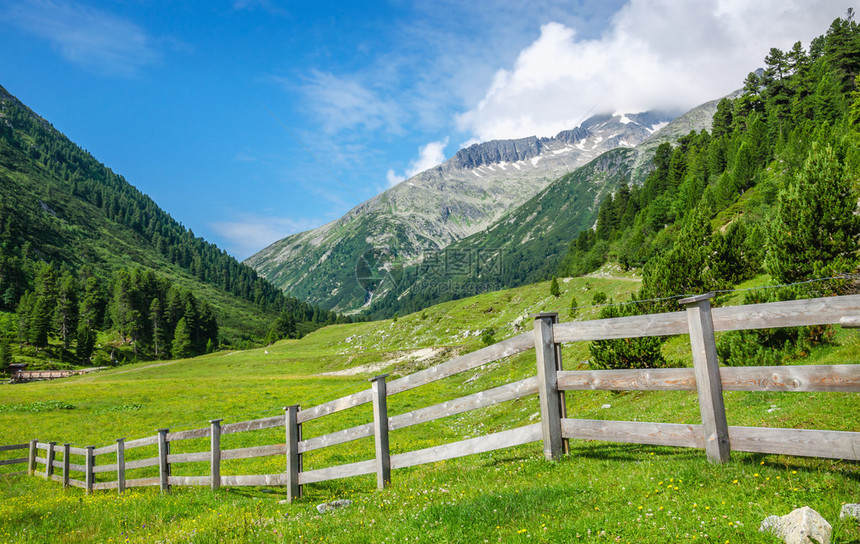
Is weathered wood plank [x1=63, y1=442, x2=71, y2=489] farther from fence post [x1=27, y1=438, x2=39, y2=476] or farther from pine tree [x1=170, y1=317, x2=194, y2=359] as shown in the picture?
pine tree [x1=170, y1=317, x2=194, y2=359]

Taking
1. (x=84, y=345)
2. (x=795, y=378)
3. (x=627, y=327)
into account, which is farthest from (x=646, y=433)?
(x=84, y=345)

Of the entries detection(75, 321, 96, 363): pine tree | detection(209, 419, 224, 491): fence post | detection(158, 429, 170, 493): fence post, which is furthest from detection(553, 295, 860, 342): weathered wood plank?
detection(75, 321, 96, 363): pine tree

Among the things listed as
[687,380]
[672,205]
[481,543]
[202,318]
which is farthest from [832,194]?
[202,318]

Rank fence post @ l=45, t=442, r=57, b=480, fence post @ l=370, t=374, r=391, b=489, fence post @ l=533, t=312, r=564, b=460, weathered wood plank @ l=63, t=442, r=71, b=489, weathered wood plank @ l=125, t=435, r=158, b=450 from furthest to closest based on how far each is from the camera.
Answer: fence post @ l=45, t=442, r=57, b=480 < weathered wood plank @ l=63, t=442, r=71, b=489 < weathered wood plank @ l=125, t=435, r=158, b=450 < fence post @ l=370, t=374, r=391, b=489 < fence post @ l=533, t=312, r=564, b=460

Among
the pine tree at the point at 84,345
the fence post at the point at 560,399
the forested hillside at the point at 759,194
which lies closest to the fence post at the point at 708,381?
the fence post at the point at 560,399

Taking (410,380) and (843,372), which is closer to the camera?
(843,372)

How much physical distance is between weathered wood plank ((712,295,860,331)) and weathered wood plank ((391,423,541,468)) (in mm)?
3563

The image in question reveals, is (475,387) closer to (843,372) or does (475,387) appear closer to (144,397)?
(843,372)

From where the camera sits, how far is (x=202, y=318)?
162 metres

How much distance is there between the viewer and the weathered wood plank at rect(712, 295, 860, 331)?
5512mm

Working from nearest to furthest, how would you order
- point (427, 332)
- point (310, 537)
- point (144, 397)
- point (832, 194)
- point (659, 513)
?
point (659, 513) → point (310, 537) → point (832, 194) → point (144, 397) → point (427, 332)

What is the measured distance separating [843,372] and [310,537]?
7510 millimetres

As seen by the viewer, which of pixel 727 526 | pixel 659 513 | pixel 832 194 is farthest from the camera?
pixel 832 194

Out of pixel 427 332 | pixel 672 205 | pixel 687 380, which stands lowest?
pixel 687 380
